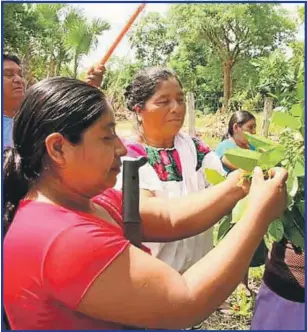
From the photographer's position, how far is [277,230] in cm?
138

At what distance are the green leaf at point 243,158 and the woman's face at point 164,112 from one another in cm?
68

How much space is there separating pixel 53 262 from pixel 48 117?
26 cm

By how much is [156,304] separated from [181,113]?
3.94ft

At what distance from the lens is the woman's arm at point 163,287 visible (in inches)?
37.2

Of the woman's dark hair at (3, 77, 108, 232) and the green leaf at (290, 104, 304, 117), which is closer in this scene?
the woman's dark hair at (3, 77, 108, 232)

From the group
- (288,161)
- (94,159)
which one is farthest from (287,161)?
(94,159)

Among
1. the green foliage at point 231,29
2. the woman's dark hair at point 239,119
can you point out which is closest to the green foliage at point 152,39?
the green foliage at point 231,29

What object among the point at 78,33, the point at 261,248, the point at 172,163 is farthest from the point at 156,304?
the point at 78,33

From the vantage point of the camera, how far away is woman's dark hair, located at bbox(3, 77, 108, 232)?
103 cm

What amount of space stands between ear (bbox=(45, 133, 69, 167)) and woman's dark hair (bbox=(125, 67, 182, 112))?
108cm

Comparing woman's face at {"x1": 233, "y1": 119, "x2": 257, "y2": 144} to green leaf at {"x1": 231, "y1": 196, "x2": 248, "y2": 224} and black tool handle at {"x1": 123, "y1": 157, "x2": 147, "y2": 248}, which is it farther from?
black tool handle at {"x1": 123, "y1": 157, "x2": 147, "y2": 248}

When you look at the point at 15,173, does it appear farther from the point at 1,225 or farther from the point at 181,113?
the point at 181,113

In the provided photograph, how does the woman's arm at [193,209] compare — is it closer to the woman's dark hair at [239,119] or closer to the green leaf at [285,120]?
the green leaf at [285,120]

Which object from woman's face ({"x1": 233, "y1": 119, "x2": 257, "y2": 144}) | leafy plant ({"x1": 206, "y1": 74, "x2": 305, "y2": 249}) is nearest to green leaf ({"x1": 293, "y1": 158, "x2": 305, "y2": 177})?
leafy plant ({"x1": 206, "y1": 74, "x2": 305, "y2": 249})
